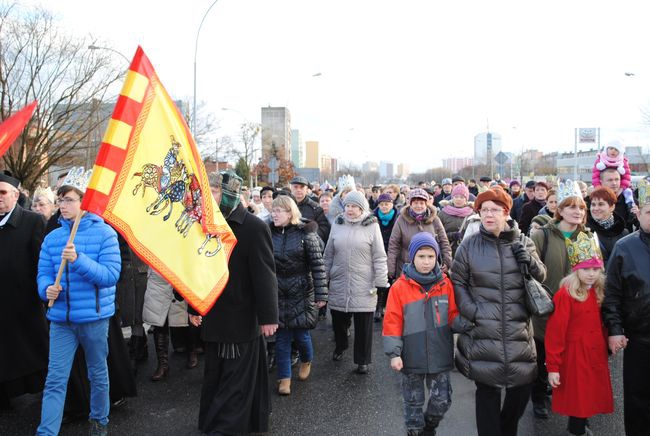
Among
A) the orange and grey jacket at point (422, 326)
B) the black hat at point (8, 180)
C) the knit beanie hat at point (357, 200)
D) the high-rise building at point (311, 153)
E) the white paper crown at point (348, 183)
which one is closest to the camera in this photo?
the orange and grey jacket at point (422, 326)

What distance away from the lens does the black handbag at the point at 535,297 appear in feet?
12.2

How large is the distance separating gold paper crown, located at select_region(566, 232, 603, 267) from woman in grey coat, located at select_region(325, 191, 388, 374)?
224 cm

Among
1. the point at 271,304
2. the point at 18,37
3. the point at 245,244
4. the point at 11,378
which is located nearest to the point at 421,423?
the point at 271,304

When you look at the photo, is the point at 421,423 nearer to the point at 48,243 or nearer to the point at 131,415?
the point at 131,415

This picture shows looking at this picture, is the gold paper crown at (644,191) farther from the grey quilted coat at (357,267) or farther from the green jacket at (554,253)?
the grey quilted coat at (357,267)

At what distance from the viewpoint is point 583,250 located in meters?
4.27

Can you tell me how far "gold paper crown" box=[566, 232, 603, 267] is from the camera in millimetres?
4219

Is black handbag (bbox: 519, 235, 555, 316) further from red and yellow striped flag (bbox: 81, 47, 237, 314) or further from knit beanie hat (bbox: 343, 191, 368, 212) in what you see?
knit beanie hat (bbox: 343, 191, 368, 212)

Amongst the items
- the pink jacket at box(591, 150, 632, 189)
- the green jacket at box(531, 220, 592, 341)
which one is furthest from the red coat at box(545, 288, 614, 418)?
the pink jacket at box(591, 150, 632, 189)

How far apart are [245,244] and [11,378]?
2.61 metres

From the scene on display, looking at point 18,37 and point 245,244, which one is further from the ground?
point 18,37

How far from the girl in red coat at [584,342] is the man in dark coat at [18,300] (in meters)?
4.67

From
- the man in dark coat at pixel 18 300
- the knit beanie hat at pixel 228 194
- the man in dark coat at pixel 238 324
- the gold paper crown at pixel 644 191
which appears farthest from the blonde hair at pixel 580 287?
the man in dark coat at pixel 18 300

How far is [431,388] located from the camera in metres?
4.07
